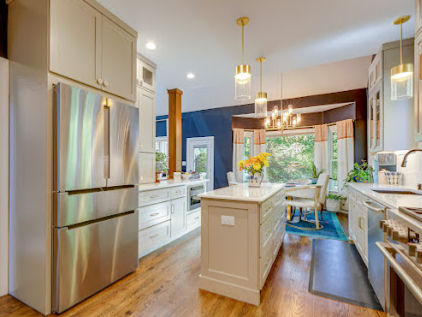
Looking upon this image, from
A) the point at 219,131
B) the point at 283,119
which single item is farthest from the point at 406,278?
the point at 219,131

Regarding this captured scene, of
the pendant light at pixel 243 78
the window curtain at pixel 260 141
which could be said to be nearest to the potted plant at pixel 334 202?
the window curtain at pixel 260 141

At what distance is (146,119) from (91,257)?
197 cm

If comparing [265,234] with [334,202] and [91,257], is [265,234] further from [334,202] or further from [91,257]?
[334,202]

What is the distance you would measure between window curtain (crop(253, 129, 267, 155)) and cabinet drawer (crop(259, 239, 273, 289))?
4272mm

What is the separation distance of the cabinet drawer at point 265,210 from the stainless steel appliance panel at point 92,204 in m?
1.35

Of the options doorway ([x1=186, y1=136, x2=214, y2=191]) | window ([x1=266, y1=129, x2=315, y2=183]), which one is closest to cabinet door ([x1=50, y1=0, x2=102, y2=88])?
doorway ([x1=186, y1=136, x2=214, y2=191])

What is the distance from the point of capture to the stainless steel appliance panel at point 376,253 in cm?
169

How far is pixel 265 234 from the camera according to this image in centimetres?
202

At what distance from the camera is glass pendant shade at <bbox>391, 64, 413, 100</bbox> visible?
190 cm

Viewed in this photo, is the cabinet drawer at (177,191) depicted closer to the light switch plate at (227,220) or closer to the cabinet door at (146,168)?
the cabinet door at (146,168)

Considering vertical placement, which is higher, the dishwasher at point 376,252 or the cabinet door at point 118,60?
the cabinet door at point 118,60

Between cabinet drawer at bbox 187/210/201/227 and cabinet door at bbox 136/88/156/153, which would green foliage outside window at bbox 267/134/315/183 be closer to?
cabinet drawer at bbox 187/210/201/227

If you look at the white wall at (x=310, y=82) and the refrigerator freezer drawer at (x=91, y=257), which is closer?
the refrigerator freezer drawer at (x=91, y=257)

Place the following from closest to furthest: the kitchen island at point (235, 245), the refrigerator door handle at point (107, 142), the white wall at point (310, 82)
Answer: the kitchen island at point (235, 245), the refrigerator door handle at point (107, 142), the white wall at point (310, 82)
